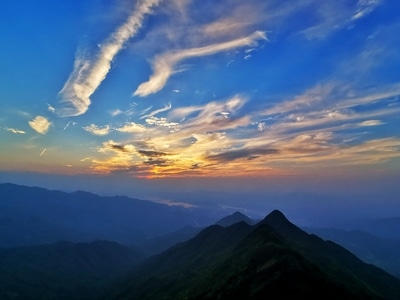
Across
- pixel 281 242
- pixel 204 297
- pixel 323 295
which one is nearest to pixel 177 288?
pixel 204 297

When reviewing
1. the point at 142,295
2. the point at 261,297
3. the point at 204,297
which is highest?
the point at 261,297

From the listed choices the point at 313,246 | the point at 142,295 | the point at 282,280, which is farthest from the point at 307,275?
the point at 142,295

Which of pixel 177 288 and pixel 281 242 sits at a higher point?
pixel 281 242

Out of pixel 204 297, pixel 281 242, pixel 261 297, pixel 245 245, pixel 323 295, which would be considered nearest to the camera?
pixel 323 295

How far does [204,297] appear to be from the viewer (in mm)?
124688

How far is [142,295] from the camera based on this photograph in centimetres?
19125

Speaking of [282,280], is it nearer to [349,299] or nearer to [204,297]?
[349,299]

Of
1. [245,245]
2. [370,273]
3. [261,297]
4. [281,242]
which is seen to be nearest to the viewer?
[261,297]

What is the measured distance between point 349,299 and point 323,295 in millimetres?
9220

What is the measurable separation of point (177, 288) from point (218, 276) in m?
36.5

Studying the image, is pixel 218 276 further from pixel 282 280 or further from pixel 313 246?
pixel 313 246

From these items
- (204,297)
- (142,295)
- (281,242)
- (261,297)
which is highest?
(281,242)

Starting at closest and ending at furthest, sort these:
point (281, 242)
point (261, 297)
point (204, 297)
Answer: point (261, 297), point (204, 297), point (281, 242)

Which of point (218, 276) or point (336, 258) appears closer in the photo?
point (218, 276)
